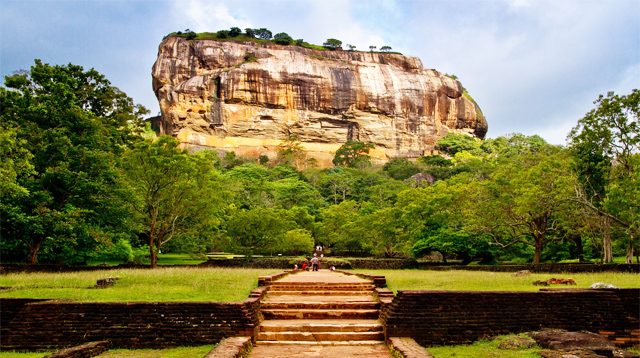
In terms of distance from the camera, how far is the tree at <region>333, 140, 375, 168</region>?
257ft

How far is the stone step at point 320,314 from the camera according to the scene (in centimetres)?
1030

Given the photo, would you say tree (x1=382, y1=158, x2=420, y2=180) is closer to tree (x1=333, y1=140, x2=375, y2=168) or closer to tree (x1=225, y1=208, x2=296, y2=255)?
tree (x1=333, y1=140, x2=375, y2=168)

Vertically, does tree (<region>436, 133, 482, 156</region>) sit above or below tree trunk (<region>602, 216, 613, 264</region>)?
above

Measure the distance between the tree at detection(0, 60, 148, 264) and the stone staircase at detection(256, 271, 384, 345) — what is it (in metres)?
10.6

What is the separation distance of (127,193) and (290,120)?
6655cm

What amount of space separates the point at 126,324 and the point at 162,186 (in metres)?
14.8

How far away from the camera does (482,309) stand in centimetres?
932

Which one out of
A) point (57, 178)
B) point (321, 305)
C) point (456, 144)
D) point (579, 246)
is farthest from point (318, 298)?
point (456, 144)

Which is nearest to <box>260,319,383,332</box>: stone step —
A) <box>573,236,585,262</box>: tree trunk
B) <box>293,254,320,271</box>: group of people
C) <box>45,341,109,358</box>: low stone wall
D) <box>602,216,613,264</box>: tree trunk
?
<box>45,341,109,358</box>: low stone wall

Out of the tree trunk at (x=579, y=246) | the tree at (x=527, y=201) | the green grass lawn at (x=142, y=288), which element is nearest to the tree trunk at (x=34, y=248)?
the green grass lawn at (x=142, y=288)

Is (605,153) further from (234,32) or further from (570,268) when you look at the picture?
(234,32)

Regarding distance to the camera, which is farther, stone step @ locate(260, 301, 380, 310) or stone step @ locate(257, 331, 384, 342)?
stone step @ locate(260, 301, 380, 310)

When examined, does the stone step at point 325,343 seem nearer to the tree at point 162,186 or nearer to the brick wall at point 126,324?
the brick wall at point 126,324

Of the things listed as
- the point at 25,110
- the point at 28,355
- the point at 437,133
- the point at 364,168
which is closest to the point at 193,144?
the point at 364,168
